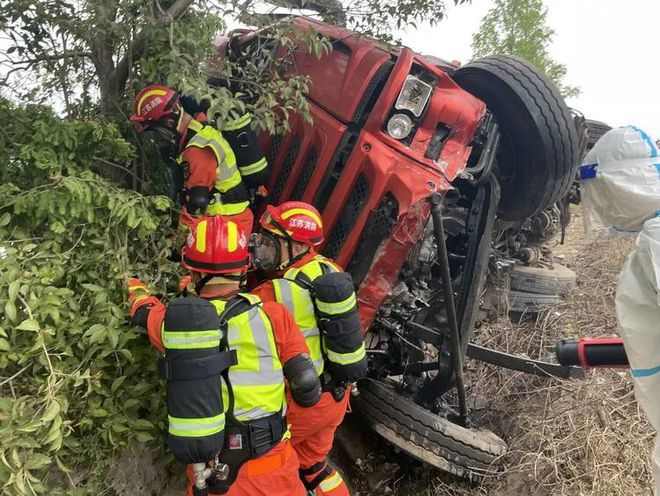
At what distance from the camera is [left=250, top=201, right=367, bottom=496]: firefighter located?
2686 mm

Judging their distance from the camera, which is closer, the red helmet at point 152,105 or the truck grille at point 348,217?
the red helmet at point 152,105

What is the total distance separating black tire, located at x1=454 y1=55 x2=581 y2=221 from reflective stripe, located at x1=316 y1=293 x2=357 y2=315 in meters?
1.75

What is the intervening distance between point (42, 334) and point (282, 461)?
117 cm

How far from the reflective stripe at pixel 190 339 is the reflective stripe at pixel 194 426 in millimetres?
280

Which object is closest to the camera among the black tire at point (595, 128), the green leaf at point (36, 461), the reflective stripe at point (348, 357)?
the green leaf at point (36, 461)

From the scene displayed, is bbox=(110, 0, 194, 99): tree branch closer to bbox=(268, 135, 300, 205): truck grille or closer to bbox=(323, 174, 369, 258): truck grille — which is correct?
bbox=(268, 135, 300, 205): truck grille

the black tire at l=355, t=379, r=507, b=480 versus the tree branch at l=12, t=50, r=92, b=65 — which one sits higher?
the tree branch at l=12, t=50, r=92, b=65

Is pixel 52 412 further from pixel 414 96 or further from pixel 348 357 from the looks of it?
pixel 414 96

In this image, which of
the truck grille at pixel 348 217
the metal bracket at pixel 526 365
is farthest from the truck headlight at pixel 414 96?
A: the metal bracket at pixel 526 365

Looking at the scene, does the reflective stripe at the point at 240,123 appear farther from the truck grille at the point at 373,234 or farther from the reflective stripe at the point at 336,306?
the reflective stripe at the point at 336,306

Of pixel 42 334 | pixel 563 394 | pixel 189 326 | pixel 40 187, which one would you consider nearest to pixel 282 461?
pixel 189 326

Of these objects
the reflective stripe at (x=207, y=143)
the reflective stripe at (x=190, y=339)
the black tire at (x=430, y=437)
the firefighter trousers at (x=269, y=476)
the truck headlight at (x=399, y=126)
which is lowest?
the black tire at (x=430, y=437)

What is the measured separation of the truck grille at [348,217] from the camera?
327cm

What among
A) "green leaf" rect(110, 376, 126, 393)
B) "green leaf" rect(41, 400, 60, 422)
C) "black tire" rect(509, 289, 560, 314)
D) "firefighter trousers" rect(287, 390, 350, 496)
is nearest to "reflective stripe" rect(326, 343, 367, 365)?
"firefighter trousers" rect(287, 390, 350, 496)
